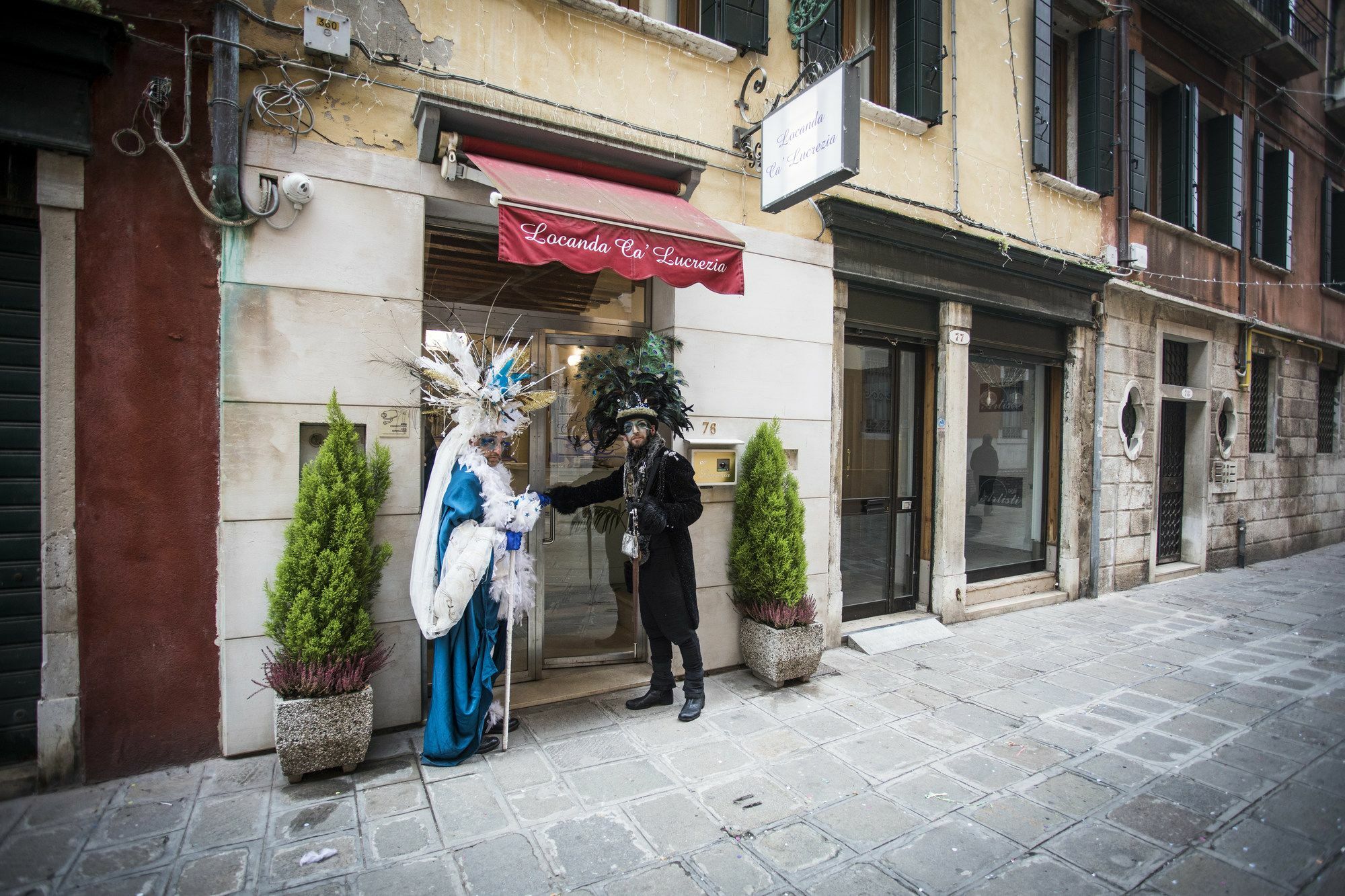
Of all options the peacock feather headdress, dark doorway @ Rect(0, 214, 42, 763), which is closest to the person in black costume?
the peacock feather headdress

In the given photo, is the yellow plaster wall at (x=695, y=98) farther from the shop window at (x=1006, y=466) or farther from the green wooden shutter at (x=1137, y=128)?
the shop window at (x=1006, y=466)

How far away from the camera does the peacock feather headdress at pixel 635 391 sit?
4570mm

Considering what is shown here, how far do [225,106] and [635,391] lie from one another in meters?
2.81

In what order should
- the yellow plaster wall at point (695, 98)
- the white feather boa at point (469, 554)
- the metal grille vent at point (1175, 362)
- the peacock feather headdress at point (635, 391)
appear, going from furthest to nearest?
the metal grille vent at point (1175, 362) → the peacock feather headdress at point (635, 391) → the yellow plaster wall at point (695, 98) → the white feather boa at point (469, 554)

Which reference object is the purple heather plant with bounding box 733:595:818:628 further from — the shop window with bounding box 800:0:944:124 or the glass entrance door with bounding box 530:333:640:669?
the shop window with bounding box 800:0:944:124

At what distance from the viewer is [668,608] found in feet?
14.7

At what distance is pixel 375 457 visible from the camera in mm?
3980

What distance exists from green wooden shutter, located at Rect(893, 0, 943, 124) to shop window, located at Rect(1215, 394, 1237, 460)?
24.5ft

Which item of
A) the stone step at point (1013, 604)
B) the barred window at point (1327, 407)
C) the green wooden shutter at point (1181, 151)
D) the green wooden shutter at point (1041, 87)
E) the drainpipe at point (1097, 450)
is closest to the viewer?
the stone step at point (1013, 604)

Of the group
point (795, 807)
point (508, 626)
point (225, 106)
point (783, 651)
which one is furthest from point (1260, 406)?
point (225, 106)

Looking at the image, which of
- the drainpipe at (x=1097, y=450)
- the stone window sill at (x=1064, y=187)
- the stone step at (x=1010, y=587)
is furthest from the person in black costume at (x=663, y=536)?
the drainpipe at (x=1097, y=450)

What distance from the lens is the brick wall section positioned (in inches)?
337

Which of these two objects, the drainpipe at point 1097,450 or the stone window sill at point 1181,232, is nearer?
the drainpipe at point 1097,450

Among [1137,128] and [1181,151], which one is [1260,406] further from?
[1137,128]
